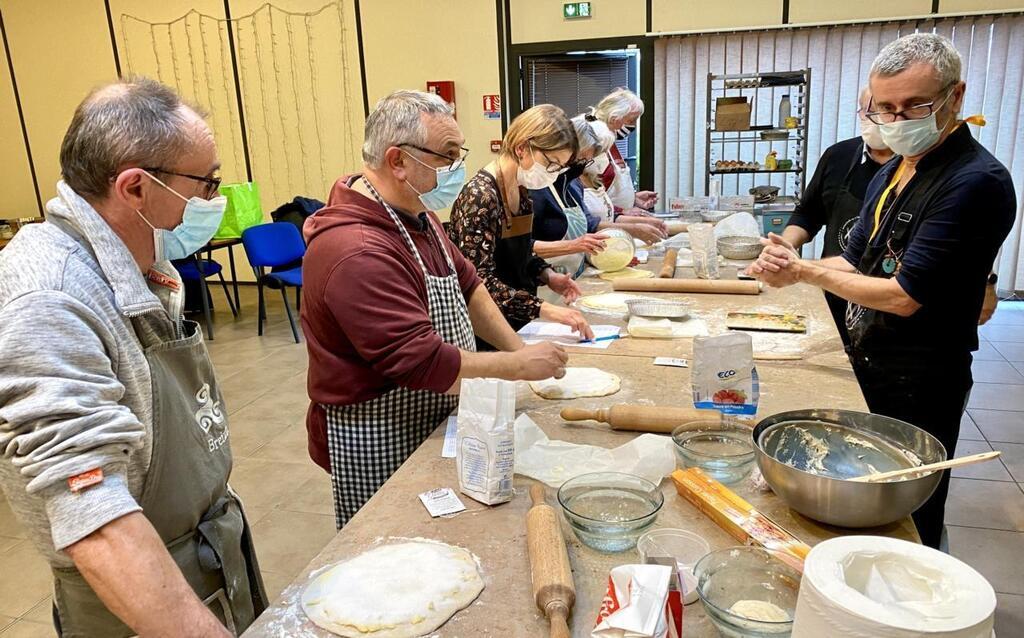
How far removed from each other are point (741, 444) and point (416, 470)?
0.66 metres

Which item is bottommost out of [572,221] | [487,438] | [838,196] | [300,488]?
[300,488]

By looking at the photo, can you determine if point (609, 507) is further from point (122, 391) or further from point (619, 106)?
point (619, 106)

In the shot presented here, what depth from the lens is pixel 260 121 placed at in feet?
22.4

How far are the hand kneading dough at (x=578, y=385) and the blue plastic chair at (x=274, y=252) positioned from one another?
3.78 meters

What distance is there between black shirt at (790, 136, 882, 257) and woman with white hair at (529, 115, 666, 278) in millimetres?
828

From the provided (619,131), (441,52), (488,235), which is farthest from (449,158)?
(441,52)

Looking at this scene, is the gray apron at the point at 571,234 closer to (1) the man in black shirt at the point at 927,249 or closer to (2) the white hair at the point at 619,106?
(2) the white hair at the point at 619,106

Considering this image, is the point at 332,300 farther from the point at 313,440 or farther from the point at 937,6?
the point at 937,6

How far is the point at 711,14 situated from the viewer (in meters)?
5.57

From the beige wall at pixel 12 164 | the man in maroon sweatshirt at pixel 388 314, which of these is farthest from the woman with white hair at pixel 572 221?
the beige wall at pixel 12 164

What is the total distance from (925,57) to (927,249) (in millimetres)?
472

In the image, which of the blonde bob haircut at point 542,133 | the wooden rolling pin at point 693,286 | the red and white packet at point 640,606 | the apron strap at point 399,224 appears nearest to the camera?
the red and white packet at point 640,606

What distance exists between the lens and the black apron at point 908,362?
1.79m

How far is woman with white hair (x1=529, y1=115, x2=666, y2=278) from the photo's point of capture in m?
2.98
